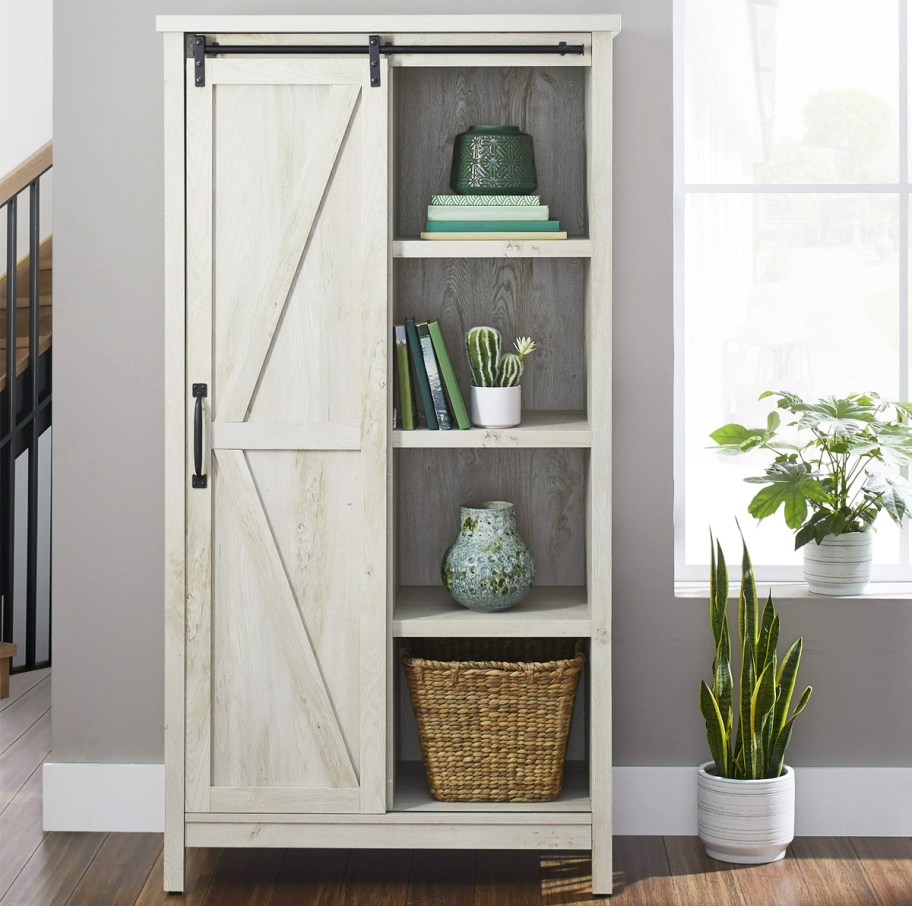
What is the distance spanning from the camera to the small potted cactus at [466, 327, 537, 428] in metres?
2.55

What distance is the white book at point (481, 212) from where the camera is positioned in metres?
2.51

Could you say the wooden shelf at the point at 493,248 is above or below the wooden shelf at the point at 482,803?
above

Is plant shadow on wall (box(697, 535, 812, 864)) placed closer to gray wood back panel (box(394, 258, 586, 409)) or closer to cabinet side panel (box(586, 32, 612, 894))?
cabinet side panel (box(586, 32, 612, 894))

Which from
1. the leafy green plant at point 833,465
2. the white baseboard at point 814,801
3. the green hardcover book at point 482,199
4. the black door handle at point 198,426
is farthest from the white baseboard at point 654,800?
the green hardcover book at point 482,199

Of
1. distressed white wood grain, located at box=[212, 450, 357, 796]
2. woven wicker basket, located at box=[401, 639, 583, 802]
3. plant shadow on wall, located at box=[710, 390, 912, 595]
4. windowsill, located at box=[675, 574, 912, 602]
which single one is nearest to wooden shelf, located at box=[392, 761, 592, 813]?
woven wicker basket, located at box=[401, 639, 583, 802]

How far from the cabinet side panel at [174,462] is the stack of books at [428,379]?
50 cm

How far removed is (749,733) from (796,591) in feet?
1.48

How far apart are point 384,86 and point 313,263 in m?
0.42

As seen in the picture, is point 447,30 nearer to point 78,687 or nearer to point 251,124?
point 251,124

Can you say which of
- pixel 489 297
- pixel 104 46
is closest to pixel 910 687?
pixel 489 297

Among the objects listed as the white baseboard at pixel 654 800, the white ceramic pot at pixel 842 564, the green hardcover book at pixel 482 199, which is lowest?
the white baseboard at pixel 654 800

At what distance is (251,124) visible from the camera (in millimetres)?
2439

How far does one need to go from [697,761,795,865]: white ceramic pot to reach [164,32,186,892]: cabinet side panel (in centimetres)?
128

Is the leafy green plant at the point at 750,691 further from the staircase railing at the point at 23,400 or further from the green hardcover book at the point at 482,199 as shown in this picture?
the staircase railing at the point at 23,400
